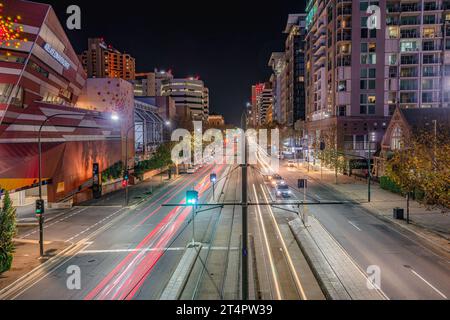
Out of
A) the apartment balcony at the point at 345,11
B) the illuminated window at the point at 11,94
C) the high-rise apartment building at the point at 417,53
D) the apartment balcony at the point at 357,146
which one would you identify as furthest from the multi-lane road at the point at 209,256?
the apartment balcony at the point at 345,11

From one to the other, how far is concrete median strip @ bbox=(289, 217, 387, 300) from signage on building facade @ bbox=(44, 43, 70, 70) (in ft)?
97.2

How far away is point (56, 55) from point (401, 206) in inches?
1502

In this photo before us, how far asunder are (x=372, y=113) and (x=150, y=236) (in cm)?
6664

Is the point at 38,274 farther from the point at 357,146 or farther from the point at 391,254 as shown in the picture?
the point at 357,146

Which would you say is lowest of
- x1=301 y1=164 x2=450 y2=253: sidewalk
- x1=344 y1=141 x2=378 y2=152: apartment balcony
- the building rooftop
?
x1=301 y1=164 x2=450 y2=253: sidewalk

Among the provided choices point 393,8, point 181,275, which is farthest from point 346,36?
point 181,275

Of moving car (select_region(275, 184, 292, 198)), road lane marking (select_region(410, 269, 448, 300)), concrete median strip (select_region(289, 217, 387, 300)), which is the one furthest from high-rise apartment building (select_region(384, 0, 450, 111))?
road lane marking (select_region(410, 269, 448, 300))

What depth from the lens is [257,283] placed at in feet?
54.6

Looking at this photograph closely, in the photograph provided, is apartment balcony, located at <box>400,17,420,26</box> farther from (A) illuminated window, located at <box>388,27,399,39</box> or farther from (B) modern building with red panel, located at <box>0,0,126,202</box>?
(B) modern building with red panel, located at <box>0,0,126,202</box>

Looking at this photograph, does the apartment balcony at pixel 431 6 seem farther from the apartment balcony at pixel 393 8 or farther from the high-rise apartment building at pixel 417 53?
the apartment balcony at pixel 393 8

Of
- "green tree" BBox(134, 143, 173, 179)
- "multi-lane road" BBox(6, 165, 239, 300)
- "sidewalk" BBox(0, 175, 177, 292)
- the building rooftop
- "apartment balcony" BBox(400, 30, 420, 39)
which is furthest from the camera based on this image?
"apartment balcony" BBox(400, 30, 420, 39)

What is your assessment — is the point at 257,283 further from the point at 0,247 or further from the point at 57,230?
the point at 57,230

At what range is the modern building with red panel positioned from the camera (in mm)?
32062

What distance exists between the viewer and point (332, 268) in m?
18.3
